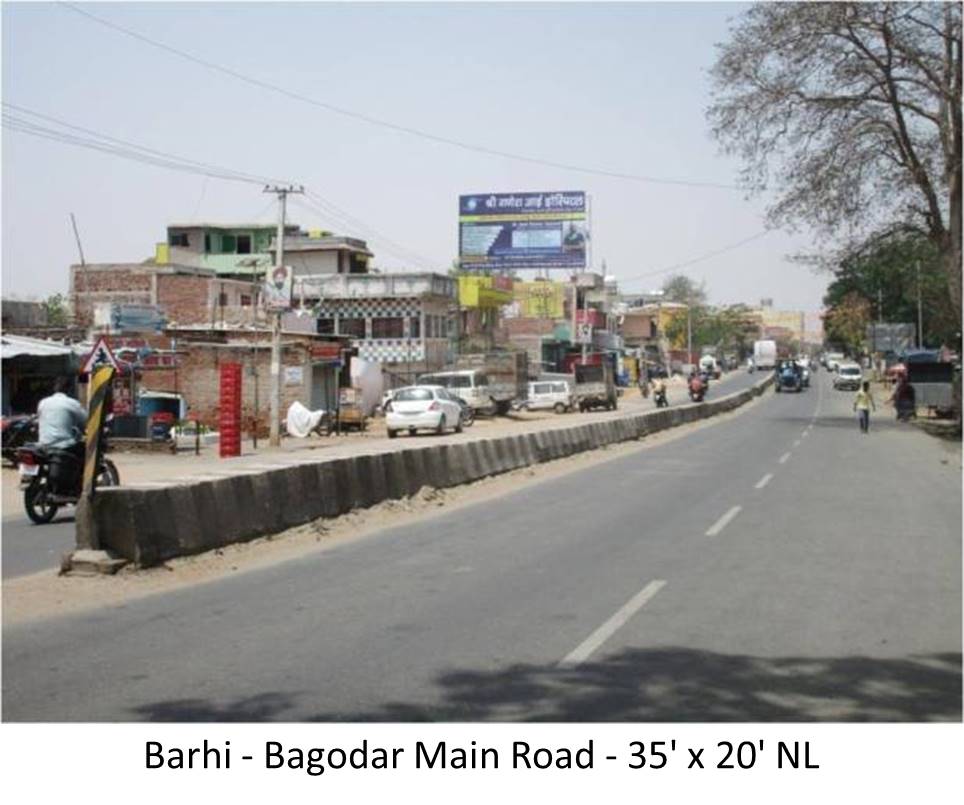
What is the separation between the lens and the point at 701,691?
661 cm

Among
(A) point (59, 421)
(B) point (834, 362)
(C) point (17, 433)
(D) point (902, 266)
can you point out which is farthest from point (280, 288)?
(B) point (834, 362)

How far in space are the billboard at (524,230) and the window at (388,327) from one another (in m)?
12.6

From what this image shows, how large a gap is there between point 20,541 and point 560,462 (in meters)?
14.7

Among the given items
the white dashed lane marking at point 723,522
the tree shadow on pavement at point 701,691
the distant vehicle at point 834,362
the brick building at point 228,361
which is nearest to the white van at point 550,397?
the brick building at point 228,361

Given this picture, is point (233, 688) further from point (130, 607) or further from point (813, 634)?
point (813, 634)

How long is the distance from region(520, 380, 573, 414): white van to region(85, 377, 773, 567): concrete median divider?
37.6 meters

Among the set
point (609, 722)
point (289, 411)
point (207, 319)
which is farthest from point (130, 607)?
point (207, 319)

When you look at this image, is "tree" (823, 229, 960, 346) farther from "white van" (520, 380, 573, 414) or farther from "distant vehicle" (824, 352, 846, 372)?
"distant vehicle" (824, 352, 846, 372)

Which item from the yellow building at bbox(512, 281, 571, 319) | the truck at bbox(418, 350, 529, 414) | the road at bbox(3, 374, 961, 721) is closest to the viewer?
the road at bbox(3, 374, 961, 721)

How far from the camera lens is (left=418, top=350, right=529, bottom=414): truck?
50.3 metres

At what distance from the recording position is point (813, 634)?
26.9 ft

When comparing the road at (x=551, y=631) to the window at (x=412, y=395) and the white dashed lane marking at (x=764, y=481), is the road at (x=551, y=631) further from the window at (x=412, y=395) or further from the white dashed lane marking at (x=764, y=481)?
the window at (x=412, y=395)

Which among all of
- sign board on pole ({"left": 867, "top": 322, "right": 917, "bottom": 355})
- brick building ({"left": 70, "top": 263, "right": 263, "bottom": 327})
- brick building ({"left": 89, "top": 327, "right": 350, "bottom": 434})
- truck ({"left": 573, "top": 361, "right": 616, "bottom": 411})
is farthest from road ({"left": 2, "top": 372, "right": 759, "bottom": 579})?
sign board on pole ({"left": 867, "top": 322, "right": 917, "bottom": 355})

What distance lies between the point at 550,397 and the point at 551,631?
53.4 m
